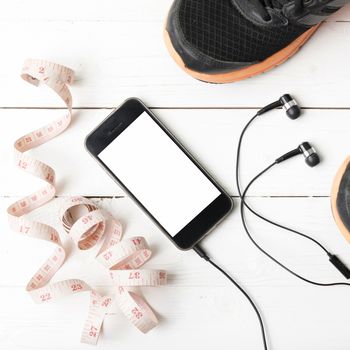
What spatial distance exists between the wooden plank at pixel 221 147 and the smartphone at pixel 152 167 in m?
0.02

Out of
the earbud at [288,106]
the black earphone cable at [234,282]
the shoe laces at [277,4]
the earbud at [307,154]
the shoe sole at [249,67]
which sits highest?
the shoe laces at [277,4]

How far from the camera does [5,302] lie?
32.2 inches

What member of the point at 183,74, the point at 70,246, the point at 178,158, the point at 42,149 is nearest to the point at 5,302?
the point at 70,246

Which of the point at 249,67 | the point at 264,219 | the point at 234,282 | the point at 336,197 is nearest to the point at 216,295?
the point at 234,282

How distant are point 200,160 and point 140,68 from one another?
190 mm

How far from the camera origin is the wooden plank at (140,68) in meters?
0.82

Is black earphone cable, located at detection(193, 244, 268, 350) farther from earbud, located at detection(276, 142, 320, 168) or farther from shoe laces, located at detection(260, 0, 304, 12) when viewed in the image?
shoe laces, located at detection(260, 0, 304, 12)

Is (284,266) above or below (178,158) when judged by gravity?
below

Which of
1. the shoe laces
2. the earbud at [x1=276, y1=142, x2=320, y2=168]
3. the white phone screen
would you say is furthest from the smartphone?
the shoe laces

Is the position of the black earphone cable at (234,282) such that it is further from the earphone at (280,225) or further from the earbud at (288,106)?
the earbud at (288,106)

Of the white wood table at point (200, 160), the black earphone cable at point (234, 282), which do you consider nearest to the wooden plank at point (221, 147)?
the white wood table at point (200, 160)

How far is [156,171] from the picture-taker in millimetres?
810

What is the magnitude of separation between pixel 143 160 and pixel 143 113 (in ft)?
0.26

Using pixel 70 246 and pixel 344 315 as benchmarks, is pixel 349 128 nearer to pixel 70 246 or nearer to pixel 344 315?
pixel 344 315
